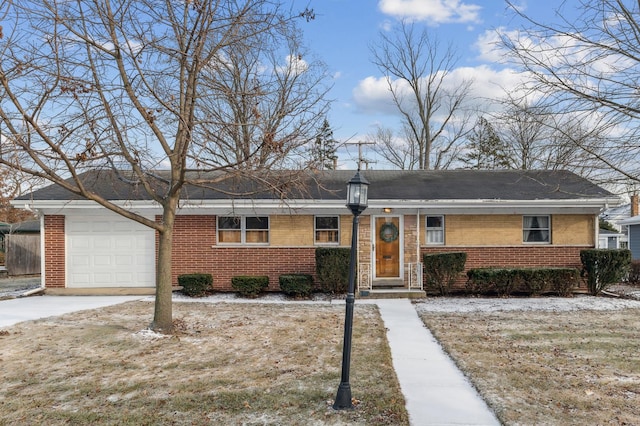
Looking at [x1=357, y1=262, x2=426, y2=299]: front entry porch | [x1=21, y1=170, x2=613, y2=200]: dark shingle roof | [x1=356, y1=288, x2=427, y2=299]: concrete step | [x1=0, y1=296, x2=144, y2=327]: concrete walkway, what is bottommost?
[x1=0, y1=296, x2=144, y2=327]: concrete walkway

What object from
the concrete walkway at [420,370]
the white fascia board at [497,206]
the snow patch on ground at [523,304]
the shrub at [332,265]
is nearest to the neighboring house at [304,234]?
the white fascia board at [497,206]

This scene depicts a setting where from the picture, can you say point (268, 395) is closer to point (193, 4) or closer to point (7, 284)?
point (193, 4)

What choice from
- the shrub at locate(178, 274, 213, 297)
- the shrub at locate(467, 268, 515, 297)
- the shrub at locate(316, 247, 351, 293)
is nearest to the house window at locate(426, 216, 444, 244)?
the shrub at locate(467, 268, 515, 297)

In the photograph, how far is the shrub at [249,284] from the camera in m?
12.4

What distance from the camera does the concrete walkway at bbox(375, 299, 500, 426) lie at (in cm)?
436

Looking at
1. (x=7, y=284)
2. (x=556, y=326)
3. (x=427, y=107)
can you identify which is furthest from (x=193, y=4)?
(x=427, y=107)

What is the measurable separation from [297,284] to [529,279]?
19.9 feet

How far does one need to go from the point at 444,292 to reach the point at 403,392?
7.97 metres

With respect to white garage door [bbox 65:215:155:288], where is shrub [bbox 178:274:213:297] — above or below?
below

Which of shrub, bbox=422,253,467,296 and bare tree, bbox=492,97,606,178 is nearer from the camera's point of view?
bare tree, bbox=492,97,606,178

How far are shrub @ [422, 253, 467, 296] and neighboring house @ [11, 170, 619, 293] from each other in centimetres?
42

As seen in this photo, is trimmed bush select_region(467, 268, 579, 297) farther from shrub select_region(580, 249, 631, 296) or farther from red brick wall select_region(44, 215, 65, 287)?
red brick wall select_region(44, 215, 65, 287)

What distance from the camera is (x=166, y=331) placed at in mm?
7727

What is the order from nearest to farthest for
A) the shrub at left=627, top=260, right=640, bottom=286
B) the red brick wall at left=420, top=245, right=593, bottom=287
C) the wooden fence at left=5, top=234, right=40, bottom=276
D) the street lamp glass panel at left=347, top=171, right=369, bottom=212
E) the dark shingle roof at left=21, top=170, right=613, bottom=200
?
the street lamp glass panel at left=347, top=171, right=369, bottom=212
the dark shingle roof at left=21, top=170, right=613, bottom=200
the red brick wall at left=420, top=245, right=593, bottom=287
the shrub at left=627, top=260, right=640, bottom=286
the wooden fence at left=5, top=234, right=40, bottom=276
